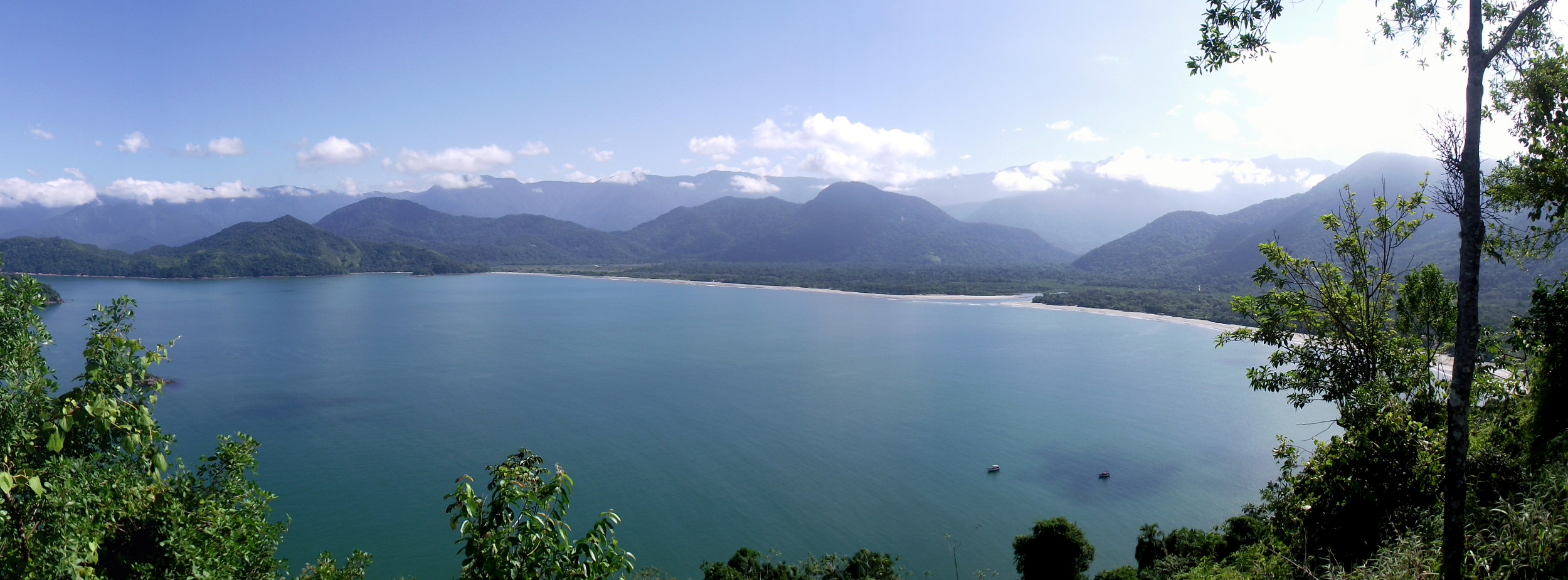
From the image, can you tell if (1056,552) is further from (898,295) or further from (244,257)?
(244,257)

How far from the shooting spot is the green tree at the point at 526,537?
3.10 metres

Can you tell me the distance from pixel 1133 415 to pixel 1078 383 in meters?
5.47

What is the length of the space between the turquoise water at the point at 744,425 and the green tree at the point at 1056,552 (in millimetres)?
2016

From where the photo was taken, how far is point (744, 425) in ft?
89.9

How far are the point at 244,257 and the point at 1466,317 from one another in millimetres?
132008

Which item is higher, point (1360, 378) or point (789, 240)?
point (789, 240)

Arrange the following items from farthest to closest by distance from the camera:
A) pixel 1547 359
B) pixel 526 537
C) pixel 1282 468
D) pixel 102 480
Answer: pixel 1282 468
pixel 1547 359
pixel 102 480
pixel 526 537

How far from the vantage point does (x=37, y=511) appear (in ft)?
11.5

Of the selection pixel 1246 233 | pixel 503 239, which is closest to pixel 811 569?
pixel 1246 233

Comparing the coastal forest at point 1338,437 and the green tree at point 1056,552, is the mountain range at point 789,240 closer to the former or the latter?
the green tree at point 1056,552

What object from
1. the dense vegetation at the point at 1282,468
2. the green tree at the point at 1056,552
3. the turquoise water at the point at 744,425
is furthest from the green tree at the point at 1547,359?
the turquoise water at the point at 744,425

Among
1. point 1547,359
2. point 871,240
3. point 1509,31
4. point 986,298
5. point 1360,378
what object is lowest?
point 986,298

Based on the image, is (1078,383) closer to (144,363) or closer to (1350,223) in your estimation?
(1350,223)

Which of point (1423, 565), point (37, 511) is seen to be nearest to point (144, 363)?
point (37, 511)
